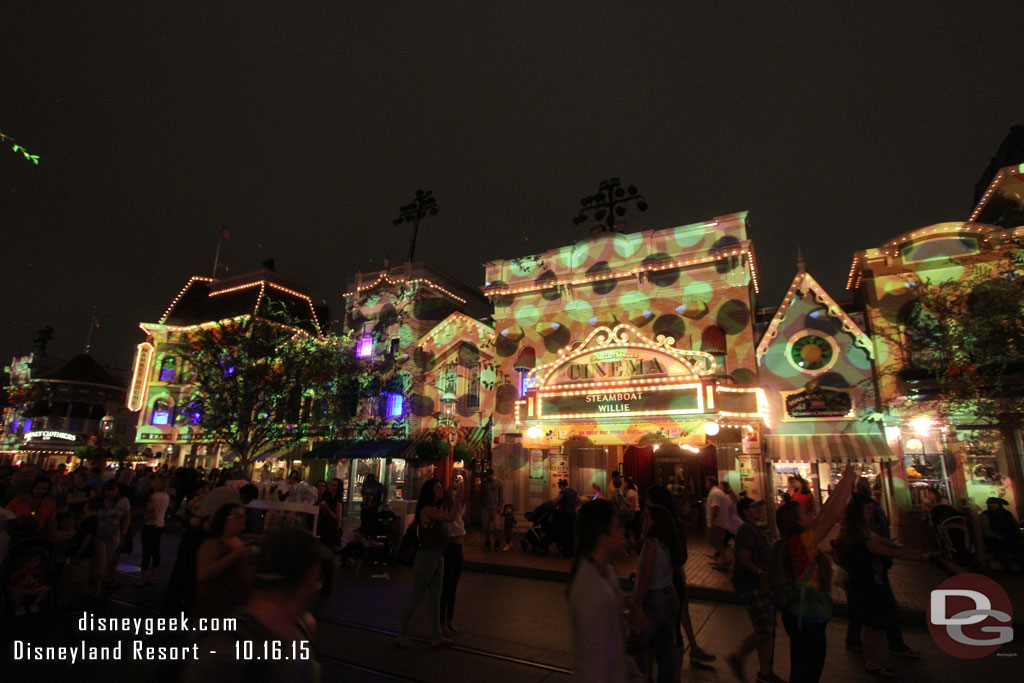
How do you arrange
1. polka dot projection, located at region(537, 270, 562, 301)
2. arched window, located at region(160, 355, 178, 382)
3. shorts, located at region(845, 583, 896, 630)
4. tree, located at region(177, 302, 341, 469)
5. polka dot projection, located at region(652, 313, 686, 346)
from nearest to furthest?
shorts, located at region(845, 583, 896, 630)
polka dot projection, located at region(652, 313, 686, 346)
polka dot projection, located at region(537, 270, 562, 301)
tree, located at region(177, 302, 341, 469)
arched window, located at region(160, 355, 178, 382)

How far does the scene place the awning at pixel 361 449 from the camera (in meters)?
19.7

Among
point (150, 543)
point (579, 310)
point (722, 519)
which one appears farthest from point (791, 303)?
point (150, 543)

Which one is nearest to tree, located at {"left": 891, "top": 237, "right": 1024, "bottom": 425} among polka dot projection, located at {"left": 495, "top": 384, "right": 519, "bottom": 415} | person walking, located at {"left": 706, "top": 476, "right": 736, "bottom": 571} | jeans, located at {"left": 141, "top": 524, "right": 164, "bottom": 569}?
person walking, located at {"left": 706, "top": 476, "right": 736, "bottom": 571}

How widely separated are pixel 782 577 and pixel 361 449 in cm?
1833

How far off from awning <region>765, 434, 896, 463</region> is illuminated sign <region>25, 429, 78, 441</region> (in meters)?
44.6

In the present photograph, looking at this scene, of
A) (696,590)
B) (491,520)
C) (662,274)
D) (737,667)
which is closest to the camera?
(737,667)

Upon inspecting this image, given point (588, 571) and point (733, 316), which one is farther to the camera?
point (733, 316)

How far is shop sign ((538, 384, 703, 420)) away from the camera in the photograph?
13.1 metres

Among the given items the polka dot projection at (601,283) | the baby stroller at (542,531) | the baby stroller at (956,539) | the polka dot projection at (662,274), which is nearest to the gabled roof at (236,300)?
the polka dot projection at (601,283)

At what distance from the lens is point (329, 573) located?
8.42 m

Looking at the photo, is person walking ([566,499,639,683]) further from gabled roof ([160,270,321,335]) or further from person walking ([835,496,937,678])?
gabled roof ([160,270,321,335])

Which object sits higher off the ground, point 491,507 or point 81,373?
point 81,373

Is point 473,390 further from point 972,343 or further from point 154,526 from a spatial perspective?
point 972,343

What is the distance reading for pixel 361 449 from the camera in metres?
20.5
